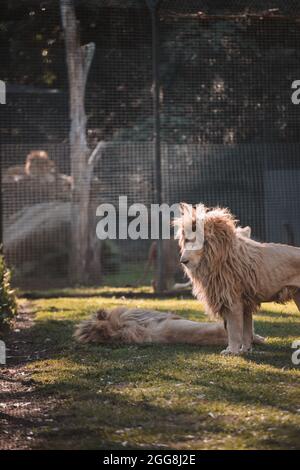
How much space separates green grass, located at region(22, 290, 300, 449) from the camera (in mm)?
4750

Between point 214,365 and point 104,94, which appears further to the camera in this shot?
point 104,94

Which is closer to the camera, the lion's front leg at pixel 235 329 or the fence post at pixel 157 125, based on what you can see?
the lion's front leg at pixel 235 329

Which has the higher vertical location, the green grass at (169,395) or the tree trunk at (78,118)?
the tree trunk at (78,118)

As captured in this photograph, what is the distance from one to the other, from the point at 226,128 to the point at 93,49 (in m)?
2.56

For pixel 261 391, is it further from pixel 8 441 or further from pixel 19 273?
pixel 19 273

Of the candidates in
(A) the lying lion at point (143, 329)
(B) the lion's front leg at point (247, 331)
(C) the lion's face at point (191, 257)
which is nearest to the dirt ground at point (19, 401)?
(A) the lying lion at point (143, 329)

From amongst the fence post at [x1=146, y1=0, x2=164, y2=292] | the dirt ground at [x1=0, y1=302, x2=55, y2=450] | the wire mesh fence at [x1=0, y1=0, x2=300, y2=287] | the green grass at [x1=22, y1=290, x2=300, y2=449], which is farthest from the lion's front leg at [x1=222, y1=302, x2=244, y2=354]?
the fence post at [x1=146, y1=0, x2=164, y2=292]

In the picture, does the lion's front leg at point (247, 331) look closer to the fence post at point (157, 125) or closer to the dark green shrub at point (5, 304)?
the dark green shrub at point (5, 304)

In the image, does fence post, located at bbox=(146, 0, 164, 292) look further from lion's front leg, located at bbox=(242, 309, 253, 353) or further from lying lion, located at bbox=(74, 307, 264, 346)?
lion's front leg, located at bbox=(242, 309, 253, 353)

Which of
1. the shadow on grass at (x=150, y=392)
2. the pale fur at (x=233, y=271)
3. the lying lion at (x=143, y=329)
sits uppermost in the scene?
the pale fur at (x=233, y=271)

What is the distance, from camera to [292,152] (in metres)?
13.3

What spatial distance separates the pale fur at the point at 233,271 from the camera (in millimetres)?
7266

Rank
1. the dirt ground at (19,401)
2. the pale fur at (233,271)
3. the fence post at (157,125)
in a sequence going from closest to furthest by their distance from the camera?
the dirt ground at (19,401) < the pale fur at (233,271) < the fence post at (157,125)
